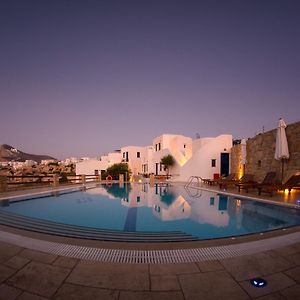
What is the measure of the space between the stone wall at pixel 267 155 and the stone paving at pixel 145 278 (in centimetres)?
889

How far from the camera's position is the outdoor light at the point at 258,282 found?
238 cm

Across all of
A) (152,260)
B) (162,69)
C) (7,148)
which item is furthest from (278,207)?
(7,148)

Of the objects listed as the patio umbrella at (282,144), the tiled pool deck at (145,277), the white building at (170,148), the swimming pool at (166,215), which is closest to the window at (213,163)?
the white building at (170,148)

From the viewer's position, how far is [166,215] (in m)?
7.56

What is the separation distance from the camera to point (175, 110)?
26047 mm

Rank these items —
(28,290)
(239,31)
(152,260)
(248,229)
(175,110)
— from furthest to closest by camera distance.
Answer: (175,110), (239,31), (248,229), (152,260), (28,290)

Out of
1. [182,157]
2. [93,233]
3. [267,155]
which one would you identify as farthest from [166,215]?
[182,157]

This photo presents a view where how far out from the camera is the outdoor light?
7.79 ft

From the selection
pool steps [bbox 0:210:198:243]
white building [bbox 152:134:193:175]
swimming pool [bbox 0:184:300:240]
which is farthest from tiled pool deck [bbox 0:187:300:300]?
white building [bbox 152:134:193:175]

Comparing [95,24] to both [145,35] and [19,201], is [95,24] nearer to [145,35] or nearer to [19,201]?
[145,35]

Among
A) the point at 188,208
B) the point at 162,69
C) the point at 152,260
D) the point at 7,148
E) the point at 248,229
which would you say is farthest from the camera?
the point at 7,148

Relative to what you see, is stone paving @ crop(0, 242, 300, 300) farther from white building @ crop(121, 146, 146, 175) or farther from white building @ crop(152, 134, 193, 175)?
white building @ crop(121, 146, 146, 175)

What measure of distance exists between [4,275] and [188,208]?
23.0 ft

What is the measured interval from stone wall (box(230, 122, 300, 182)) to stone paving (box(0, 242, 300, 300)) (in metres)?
8.89
